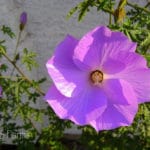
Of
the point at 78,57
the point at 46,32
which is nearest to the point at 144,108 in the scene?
the point at 78,57

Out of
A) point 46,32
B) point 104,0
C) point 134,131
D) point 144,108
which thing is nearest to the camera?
point 104,0

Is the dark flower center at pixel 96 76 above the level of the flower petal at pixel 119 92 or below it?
above

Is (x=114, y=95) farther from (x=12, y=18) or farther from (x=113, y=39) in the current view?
(x=12, y=18)

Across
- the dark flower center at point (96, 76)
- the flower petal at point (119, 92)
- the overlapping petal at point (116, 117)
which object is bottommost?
the overlapping petal at point (116, 117)

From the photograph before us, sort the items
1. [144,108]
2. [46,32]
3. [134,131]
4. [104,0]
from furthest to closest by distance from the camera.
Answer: [46,32], [134,131], [144,108], [104,0]

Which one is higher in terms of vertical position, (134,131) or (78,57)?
(78,57)
